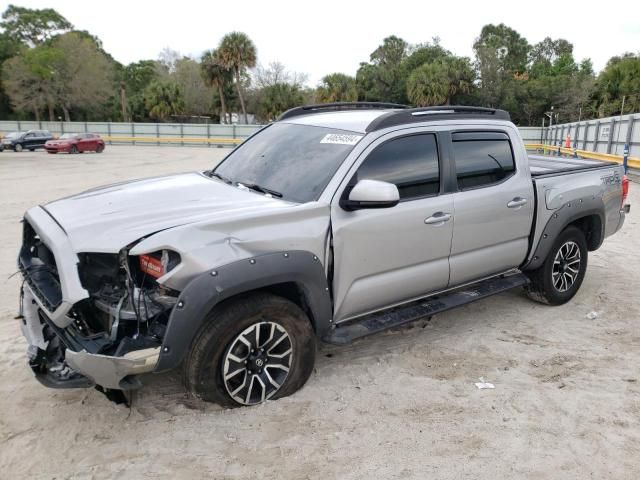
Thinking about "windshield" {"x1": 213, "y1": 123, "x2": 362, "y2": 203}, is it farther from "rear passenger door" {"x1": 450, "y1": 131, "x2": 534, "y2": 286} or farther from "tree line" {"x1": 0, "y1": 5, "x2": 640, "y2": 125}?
"tree line" {"x1": 0, "y1": 5, "x2": 640, "y2": 125}

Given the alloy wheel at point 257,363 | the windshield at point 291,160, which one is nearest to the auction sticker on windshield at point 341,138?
the windshield at point 291,160

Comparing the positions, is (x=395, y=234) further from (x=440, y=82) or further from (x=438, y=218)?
(x=440, y=82)

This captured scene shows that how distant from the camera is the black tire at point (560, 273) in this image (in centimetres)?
516

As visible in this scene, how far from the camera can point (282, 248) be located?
3.22 meters

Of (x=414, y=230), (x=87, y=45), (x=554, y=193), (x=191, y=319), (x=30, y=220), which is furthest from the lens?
(x=87, y=45)

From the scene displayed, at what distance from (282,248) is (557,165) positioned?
3853 mm

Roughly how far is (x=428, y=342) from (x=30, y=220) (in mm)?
3188

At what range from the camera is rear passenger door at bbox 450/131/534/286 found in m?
4.23

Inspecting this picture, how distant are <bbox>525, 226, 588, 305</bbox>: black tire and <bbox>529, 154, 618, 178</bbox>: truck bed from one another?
1.97 ft

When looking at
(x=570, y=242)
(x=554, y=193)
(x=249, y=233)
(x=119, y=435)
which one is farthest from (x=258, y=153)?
(x=570, y=242)

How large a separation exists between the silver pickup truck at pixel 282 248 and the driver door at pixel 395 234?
0.01 m

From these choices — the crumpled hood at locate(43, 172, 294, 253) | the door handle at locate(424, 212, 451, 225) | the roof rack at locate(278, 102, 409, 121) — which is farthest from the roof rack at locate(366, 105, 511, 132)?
the crumpled hood at locate(43, 172, 294, 253)

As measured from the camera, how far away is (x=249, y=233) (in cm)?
313

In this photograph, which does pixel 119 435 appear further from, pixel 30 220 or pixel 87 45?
pixel 87 45
